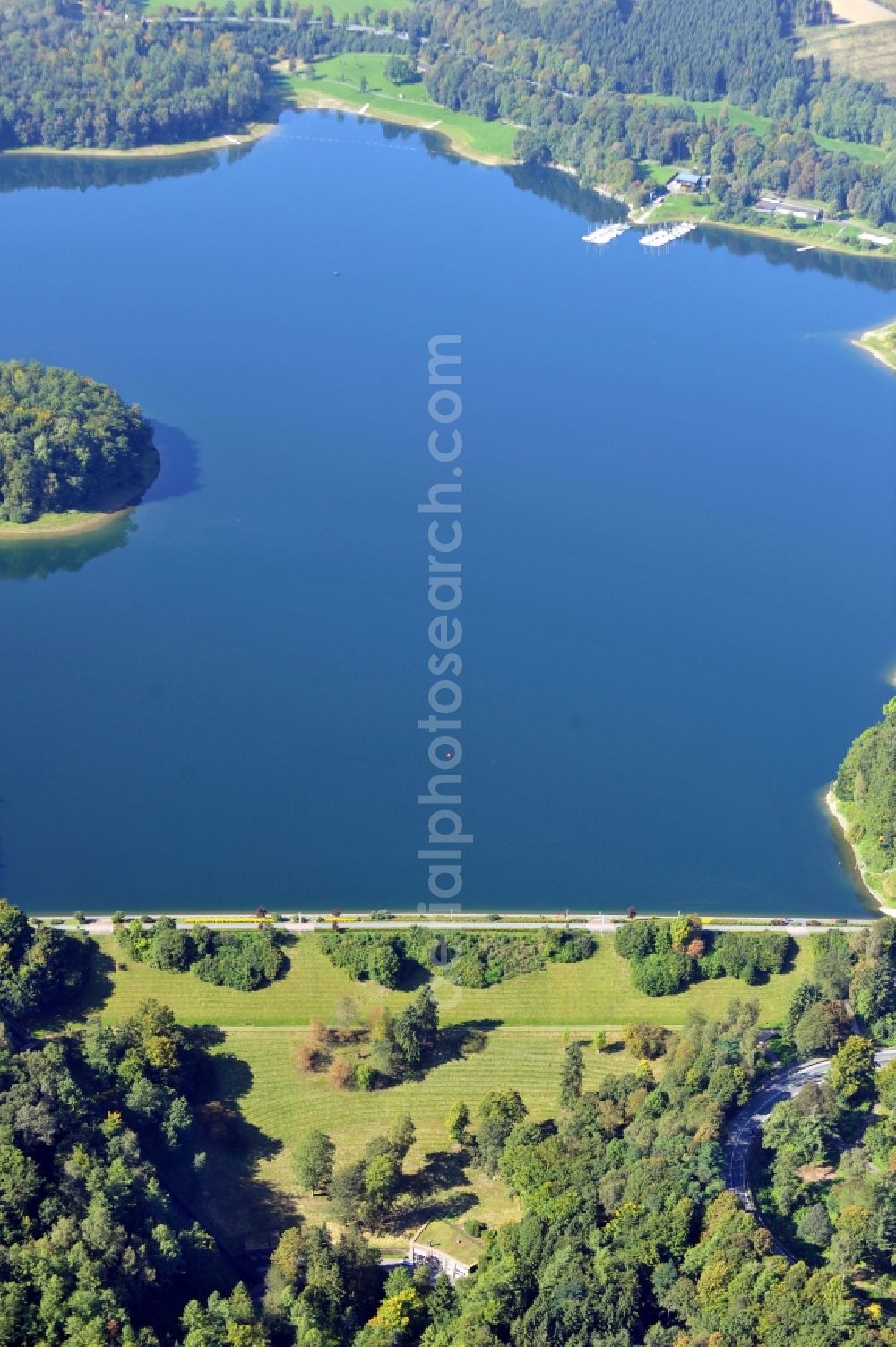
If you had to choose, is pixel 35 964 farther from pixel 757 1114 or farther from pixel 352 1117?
pixel 757 1114

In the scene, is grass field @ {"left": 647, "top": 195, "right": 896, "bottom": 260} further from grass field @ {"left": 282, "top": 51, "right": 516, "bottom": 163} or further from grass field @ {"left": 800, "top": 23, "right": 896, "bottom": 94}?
grass field @ {"left": 800, "top": 23, "right": 896, "bottom": 94}

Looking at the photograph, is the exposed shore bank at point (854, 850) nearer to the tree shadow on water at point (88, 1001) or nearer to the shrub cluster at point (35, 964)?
the tree shadow on water at point (88, 1001)

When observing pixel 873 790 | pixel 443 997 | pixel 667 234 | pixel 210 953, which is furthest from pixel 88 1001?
pixel 667 234

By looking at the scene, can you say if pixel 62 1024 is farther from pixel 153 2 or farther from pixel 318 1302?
pixel 153 2

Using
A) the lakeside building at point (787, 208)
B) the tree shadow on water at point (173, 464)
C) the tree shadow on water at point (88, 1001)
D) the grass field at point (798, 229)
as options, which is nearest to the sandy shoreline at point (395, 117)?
the grass field at point (798, 229)

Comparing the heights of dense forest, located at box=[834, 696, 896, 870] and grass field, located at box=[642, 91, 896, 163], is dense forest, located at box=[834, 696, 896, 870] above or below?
below

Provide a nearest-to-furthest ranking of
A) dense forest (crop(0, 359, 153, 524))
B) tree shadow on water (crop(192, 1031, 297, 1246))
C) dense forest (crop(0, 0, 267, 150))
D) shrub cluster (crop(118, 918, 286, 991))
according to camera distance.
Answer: tree shadow on water (crop(192, 1031, 297, 1246))
shrub cluster (crop(118, 918, 286, 991))
dense forest (crop(0, 359, 153, 524))
dense forest (crop(0, 0, 267, 150))

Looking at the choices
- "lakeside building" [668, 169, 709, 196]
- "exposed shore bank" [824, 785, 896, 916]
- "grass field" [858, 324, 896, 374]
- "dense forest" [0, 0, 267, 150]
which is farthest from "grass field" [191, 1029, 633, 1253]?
"dense forest" [0, 0, 267, 150]
